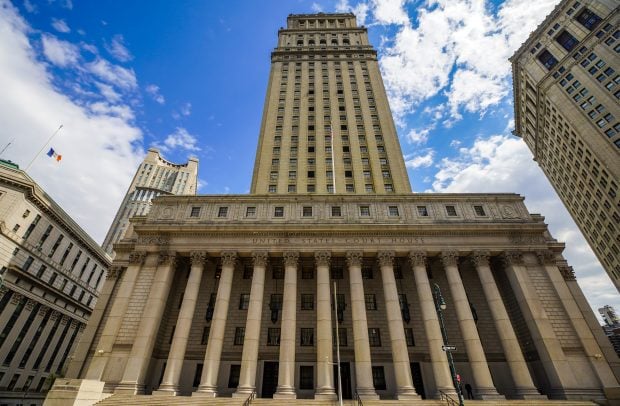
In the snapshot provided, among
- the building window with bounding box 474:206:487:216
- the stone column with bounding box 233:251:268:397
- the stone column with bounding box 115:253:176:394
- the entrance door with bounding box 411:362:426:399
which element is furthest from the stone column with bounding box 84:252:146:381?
the building window with bounding box 474:206:487:216

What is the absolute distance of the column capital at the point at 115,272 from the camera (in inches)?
1325

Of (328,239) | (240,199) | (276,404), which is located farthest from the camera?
(240,199)

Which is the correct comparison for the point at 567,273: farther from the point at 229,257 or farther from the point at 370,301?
the point at 229,257

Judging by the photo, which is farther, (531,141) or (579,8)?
(531,141)

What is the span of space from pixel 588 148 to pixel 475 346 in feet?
182

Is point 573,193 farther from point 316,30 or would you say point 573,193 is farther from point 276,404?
point 276,404

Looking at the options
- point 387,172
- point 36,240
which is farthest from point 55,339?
point 387,172

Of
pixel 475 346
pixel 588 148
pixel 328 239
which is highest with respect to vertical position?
pixel 588 148

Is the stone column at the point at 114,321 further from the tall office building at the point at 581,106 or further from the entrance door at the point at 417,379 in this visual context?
the tall office building at the point at 581,106

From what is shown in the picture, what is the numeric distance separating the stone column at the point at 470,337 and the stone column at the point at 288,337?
1487 centimetres

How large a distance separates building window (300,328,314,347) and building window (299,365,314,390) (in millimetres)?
1916

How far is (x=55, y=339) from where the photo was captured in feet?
169

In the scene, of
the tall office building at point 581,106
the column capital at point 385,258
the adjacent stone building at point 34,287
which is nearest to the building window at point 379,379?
the column capital at point 385,258

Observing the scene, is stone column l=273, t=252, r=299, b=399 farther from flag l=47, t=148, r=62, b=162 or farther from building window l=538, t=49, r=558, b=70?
building window l=538, t=49, r=558, b=70
